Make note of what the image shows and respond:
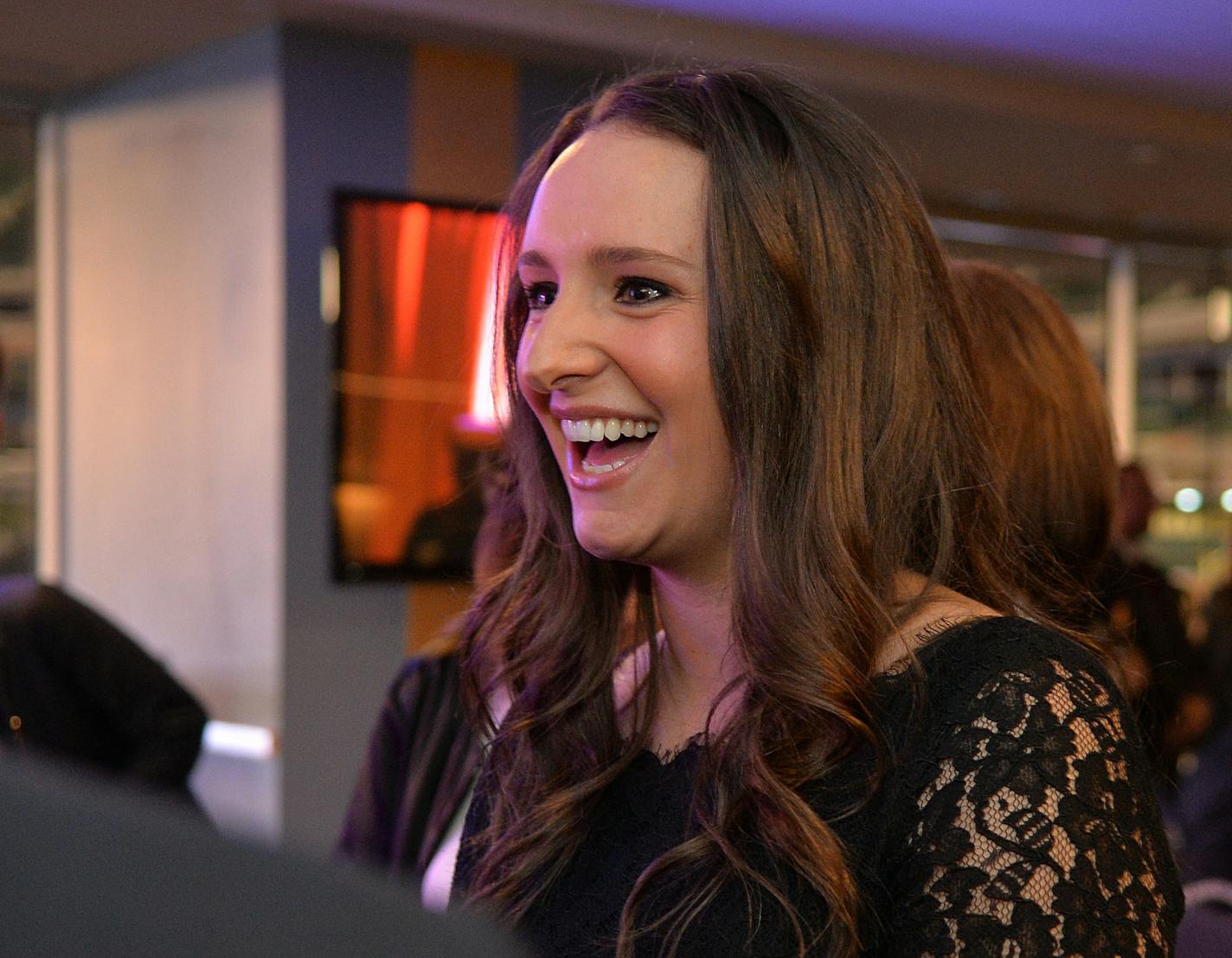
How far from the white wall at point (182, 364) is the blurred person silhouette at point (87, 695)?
4.83 feet

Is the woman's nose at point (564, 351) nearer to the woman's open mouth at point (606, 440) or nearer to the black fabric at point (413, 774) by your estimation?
the woman's open mouth at point (606, 440)

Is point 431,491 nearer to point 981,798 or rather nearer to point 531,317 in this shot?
point 531,317

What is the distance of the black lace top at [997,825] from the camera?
905 mm

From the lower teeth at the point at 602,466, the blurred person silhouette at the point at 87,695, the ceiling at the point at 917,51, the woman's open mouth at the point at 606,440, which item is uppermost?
the ceiling at the point at 917,51

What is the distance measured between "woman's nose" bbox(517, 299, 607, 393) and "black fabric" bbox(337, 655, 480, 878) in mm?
820

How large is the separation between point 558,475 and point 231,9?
11.4ft

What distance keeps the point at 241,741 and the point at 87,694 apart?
1722 mm

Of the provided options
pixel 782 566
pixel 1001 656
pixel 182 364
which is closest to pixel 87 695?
pixel 182 364

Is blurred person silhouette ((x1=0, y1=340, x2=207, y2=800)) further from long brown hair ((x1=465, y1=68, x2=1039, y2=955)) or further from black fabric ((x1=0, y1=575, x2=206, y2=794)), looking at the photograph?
long brown hair ((x1=465, y1=68, x2=1039, y2=955))

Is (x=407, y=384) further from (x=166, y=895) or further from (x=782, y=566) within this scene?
(x=166, y=895)

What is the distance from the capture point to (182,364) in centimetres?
483

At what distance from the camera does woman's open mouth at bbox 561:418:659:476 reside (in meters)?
1.16

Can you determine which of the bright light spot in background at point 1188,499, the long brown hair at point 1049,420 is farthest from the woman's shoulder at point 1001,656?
the bright light spot in background at point 1188,499

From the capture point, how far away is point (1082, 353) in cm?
187
